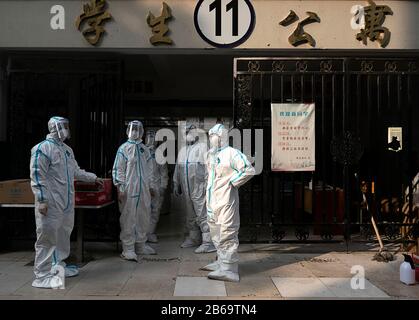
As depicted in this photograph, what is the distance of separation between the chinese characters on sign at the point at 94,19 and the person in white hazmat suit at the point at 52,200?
7.22 feet

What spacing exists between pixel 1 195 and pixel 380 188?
287 inches

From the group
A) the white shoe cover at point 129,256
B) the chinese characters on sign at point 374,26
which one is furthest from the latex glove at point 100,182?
the chinese characters on sign at point 374,26

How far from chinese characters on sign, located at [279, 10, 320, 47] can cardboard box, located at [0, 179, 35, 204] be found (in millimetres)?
4577

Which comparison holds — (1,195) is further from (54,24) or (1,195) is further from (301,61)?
(301,61)

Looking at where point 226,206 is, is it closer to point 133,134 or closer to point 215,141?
point 215,141

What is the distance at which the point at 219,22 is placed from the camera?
7461 millimetres

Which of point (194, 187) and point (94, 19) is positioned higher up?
point (94, 19)

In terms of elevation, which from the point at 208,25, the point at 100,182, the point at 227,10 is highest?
the point at 227,10

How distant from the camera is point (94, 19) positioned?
7.39m

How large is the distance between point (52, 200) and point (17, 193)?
1236 millimetres

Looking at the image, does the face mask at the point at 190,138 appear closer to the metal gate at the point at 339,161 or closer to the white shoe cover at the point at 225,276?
the metal gate at the point at 339,161

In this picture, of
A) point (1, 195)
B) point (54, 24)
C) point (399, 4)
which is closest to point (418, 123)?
point (399, 4)

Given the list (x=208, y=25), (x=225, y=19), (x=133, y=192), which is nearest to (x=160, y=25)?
(x=208, y=25)

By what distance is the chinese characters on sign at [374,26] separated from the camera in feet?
24.4
